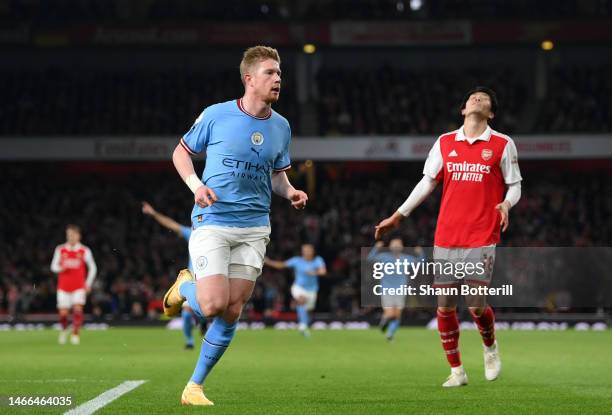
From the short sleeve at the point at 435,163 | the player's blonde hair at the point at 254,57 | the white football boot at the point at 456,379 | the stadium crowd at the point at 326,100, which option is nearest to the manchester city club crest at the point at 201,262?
the player's blonde hair at the point at 254,57

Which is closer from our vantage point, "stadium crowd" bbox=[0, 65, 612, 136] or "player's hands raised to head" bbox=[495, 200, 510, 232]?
"player's hands raised to head" bbox=[495, 200, 510, 232]

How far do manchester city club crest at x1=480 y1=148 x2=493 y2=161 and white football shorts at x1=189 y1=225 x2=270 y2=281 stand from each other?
96.3 inches

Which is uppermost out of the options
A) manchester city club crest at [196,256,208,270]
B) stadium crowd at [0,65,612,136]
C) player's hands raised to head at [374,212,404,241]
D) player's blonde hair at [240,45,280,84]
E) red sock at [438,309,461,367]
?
stadium crowd at [0,65,612,136]

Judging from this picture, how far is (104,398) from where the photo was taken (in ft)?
25.8

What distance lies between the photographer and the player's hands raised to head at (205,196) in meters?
6.91

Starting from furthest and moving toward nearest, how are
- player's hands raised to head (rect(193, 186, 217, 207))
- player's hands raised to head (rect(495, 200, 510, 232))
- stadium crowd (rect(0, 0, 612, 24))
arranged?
stadium crowd (rect(0, 0, 612, 24)), player's hands raised to head (rect(495, 200, 510, 232)), player's hands raised to head (rect(193, 186, 217, 207))

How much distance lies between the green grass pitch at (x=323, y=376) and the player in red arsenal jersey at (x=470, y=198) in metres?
0.69

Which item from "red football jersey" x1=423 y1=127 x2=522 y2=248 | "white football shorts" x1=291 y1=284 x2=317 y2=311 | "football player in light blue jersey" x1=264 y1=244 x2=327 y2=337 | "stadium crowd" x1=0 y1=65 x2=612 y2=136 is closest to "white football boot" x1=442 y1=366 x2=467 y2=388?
"red football jersey" x1=423 y1=127 x2=522 y2=248

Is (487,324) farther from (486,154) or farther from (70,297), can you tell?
(70,297)

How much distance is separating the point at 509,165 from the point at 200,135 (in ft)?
9.84

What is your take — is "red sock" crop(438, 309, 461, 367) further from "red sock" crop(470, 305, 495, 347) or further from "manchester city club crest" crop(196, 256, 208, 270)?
"manchester city club crest" crop(196, 256, 208, 270)

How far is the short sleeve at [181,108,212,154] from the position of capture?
7.46 m

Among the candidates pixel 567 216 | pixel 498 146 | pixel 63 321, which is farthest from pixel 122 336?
pixel 567 216

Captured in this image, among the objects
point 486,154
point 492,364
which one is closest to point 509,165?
point 486,154
